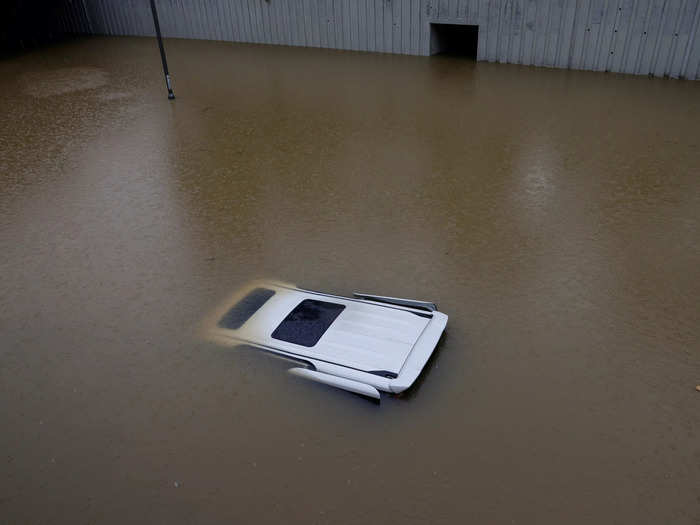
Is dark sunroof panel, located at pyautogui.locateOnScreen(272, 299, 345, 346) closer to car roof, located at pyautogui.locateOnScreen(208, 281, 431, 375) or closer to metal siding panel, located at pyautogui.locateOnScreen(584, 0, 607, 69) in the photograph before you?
car roof, located at pyautogui.locateOnScreen(208, 281, 431, 375)

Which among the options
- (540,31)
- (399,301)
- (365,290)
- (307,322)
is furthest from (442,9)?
(307,322)

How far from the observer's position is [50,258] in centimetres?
534

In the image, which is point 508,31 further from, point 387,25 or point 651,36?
point 387,25

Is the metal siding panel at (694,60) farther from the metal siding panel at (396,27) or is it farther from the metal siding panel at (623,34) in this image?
the metal siding panel at (396,27)

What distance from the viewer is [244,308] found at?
178 inches

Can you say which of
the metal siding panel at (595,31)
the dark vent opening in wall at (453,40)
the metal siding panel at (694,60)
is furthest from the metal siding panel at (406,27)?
the metal siding panel at (694,60)

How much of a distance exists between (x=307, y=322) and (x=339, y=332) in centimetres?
31

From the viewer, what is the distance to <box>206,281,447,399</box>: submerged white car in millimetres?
3645

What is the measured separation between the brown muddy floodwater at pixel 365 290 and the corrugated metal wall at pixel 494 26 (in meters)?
0.97

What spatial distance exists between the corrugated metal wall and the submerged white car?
839 cm

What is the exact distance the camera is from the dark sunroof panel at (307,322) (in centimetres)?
404

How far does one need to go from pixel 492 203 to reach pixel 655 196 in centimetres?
188

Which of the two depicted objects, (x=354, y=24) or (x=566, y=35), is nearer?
(x=566, y=35)

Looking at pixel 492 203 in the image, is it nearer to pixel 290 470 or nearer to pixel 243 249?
pixel 243 249
